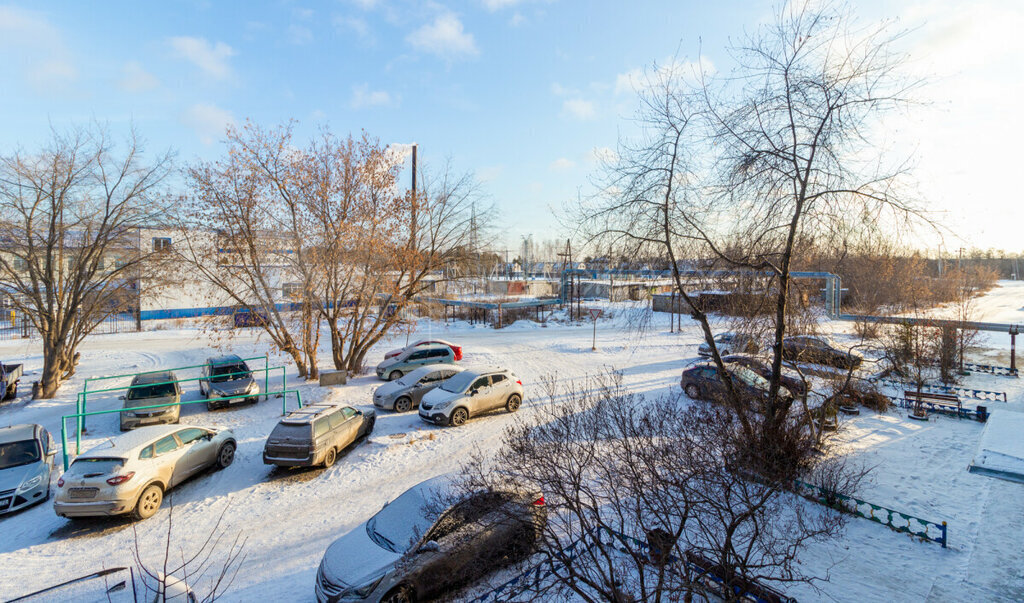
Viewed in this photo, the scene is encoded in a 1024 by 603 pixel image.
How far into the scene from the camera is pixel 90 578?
573 cm

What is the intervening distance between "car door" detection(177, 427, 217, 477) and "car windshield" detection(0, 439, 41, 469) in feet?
10.1

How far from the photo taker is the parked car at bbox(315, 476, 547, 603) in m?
5.60

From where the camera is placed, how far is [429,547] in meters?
5.78

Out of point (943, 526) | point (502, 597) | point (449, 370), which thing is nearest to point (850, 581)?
point (943, 526)

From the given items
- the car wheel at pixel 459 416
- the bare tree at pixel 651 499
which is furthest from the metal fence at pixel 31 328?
the bare tree at pixel 651 499

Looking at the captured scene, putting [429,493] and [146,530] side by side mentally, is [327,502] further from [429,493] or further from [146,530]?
[429,493]

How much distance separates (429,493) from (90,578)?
172 inches

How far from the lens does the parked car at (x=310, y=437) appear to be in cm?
1020

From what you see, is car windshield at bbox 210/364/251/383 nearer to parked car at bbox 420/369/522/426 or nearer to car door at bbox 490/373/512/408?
parked car at bbox 420/369/522/426

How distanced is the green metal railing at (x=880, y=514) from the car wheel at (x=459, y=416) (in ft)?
28.2

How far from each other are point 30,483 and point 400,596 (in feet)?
29.8

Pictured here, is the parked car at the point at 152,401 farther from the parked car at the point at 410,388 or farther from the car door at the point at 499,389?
the car door at the point at 499,389

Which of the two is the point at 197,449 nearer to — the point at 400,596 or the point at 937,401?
the point at 400,596

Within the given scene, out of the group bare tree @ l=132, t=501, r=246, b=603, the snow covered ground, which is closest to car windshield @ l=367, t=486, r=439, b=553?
the snow covered ground
